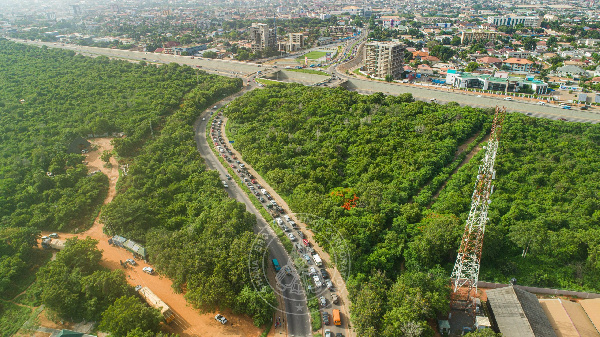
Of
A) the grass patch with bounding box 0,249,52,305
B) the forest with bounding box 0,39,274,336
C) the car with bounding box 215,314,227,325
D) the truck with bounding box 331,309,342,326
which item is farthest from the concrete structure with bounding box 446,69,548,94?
→ the grass patch with bounding box 0,249,52,305

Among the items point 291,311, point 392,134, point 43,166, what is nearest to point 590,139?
point 392,134

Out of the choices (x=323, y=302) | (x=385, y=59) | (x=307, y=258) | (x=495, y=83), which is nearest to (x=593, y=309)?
(x=323, y=302)

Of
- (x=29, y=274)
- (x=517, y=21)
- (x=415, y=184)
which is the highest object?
(x=517, y=21)

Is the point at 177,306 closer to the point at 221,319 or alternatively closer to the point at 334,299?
the point at 221,319

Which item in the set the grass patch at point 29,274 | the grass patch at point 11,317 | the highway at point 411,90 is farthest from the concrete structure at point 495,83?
the grass patch at point 11,317

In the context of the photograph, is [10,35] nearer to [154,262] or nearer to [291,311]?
[154,262]

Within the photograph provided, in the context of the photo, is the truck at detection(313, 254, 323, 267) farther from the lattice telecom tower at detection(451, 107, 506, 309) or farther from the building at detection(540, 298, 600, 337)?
the building at detection(540, 298, 600, 337)

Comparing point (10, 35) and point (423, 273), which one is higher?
point (10, 35)
